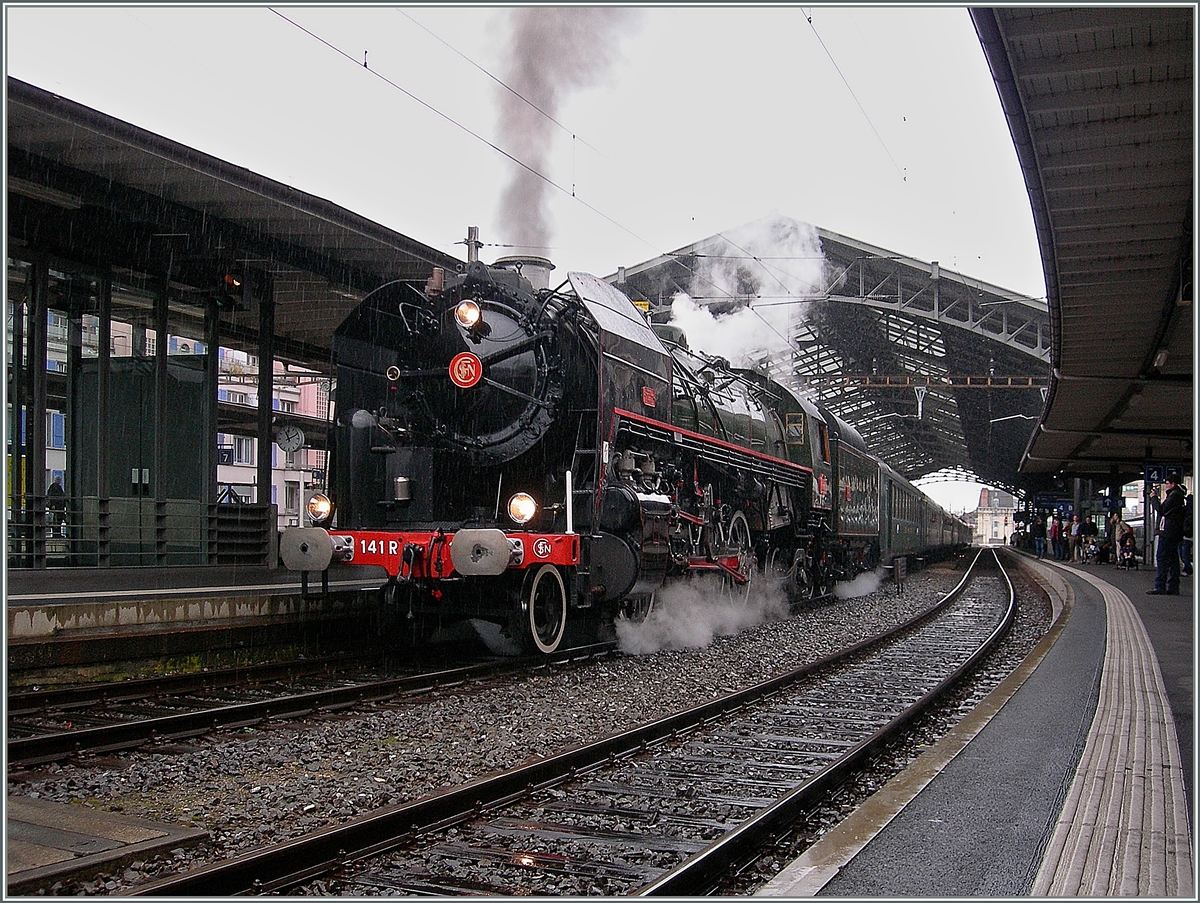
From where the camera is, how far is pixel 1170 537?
1403cm

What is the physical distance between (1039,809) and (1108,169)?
4.95 metres

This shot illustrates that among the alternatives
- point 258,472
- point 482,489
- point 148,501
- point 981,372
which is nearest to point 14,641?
point 148,501

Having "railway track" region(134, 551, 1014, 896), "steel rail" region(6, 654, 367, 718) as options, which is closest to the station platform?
"railway track" region(134, 551, 1014, 896)

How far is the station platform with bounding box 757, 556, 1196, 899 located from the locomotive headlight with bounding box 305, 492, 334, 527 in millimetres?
5185

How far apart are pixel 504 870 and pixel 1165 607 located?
11976mm

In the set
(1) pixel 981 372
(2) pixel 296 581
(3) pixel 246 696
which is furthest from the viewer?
(1) pixel 981 372

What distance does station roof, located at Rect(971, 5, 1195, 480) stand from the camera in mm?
5492

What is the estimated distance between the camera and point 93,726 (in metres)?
5.80

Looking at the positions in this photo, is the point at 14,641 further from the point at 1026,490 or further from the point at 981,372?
the point at 1026,490

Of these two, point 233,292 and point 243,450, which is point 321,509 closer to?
point 233,292

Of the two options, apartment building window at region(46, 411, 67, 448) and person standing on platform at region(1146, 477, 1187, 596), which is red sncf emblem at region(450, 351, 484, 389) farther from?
person standing on platform at region(1146, 477, 1187, 596)

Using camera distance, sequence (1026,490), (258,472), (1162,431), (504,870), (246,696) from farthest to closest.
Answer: (1026,490) → (1162,431) → (258,472) → (246,696) → (504,870)

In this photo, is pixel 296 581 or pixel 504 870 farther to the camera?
pixel 296 581

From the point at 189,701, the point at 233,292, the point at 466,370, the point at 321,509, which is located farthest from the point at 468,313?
the point at 233,292
